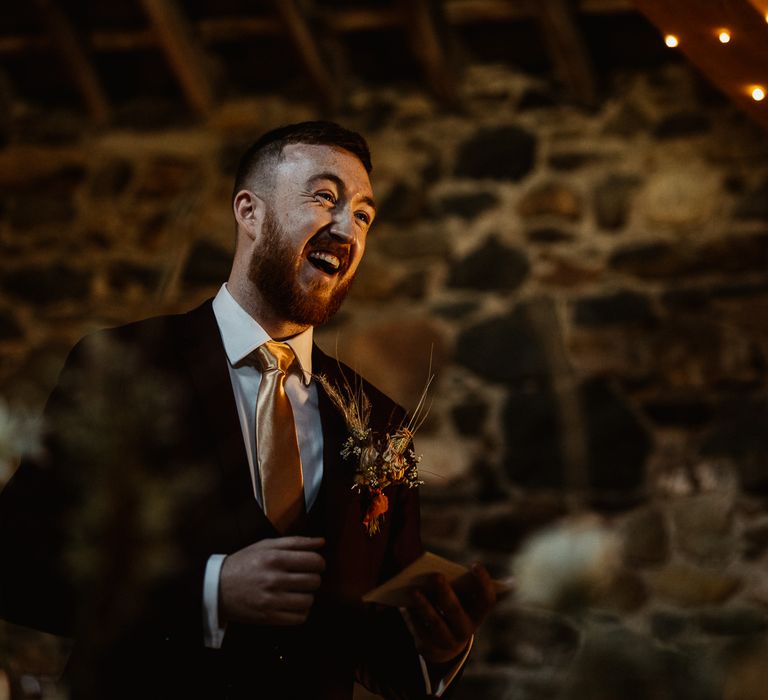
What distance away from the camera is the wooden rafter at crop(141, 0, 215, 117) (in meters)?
3.17

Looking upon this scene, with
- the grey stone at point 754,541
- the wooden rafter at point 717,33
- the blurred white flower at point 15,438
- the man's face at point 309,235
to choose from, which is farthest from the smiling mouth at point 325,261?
the grey stone at point 754,541

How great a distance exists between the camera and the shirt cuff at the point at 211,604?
1405 mm

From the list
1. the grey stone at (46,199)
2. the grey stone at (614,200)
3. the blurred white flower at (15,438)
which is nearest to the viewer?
the blurred white flower at (15,438)

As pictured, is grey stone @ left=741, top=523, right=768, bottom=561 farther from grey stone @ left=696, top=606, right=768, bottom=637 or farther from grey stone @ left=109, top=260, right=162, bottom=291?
grey stone @ left=109, top=260, right=162, bottom=291

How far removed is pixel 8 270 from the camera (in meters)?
3.67

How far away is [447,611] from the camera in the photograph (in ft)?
5.07

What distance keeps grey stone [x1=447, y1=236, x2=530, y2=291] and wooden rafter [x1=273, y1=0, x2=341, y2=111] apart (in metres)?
0.70

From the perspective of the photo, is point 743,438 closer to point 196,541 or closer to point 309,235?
point 309,235

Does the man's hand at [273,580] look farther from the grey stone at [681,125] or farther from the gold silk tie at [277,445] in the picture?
the grey stone at [681,125]

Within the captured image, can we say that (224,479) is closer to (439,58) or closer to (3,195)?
(439,58)

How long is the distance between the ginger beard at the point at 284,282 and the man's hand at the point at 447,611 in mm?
426

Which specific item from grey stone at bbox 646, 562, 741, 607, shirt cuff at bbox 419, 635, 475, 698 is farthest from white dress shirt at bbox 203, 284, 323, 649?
grey stone at bbox 646, 562, 741, 607

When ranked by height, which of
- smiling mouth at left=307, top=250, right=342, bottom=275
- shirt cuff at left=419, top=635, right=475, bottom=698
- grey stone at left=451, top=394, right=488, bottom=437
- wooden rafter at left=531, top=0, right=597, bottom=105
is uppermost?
wooden rafter at left=531, top=0, right=597, bottom=105

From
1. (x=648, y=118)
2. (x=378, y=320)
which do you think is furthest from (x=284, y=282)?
(x=648, y=118)
